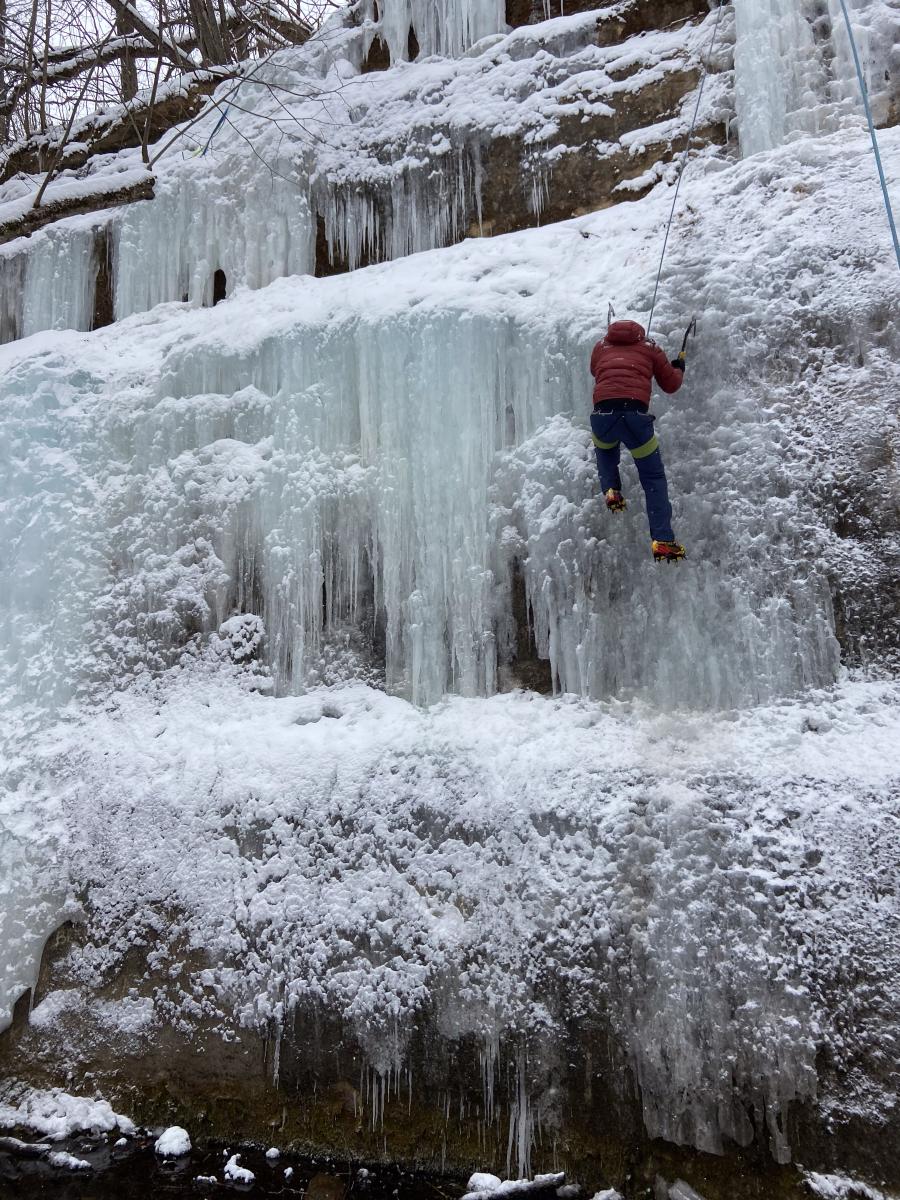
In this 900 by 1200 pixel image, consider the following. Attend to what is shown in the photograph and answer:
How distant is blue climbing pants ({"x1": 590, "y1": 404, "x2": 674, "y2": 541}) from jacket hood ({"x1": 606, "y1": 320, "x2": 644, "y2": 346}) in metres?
0.33

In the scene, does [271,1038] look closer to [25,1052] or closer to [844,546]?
[25,1052]

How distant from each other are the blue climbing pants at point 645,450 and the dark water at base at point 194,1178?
2.94m

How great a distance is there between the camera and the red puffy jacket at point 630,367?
393 centimetres

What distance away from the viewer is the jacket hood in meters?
3.99

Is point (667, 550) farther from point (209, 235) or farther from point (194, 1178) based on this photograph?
point (209, 235)

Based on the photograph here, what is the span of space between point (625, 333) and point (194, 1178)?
13.9 feet

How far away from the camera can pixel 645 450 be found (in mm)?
3930

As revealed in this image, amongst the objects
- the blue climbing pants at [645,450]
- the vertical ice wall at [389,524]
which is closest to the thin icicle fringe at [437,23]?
the vertical ice wall at [389,524]

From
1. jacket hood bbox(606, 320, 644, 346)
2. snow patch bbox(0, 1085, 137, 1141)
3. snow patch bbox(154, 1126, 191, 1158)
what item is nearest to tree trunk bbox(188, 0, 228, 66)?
jacket hood bbox(606, 320, 644, 346)

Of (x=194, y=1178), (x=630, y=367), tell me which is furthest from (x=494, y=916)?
(x=630, y=367)

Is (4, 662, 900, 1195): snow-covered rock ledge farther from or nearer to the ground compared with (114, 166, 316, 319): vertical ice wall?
nearer to the ground

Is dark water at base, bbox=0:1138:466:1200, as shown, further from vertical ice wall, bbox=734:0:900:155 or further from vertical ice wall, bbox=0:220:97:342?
vertical ice wall, bbox=734:0:900:155

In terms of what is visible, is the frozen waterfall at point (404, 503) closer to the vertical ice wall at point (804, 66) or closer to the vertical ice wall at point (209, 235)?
the vertical ice wall at point (209, 235)

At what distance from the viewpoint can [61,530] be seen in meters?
5.18
